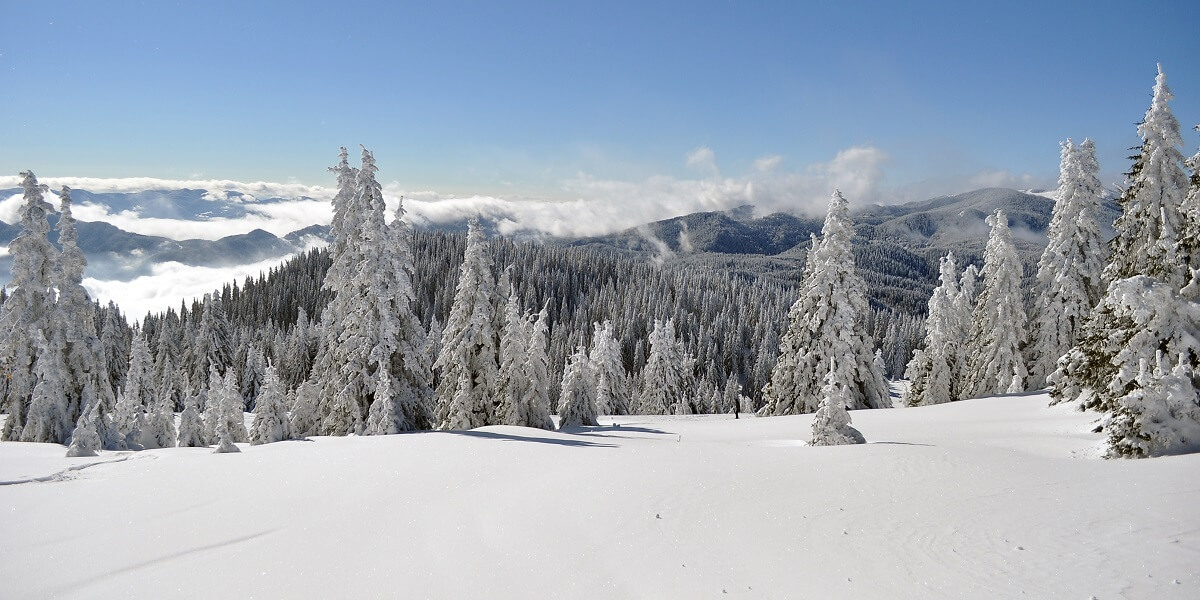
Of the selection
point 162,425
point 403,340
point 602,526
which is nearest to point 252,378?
point 162,425

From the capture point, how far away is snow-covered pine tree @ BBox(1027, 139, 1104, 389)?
98.2 ft

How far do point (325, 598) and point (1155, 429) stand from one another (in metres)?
16.4

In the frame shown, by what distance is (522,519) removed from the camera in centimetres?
931

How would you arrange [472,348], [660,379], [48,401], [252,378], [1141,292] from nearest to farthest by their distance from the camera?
[1141,292]
[48,401]
[472,348]
[660,379]
[252,378]

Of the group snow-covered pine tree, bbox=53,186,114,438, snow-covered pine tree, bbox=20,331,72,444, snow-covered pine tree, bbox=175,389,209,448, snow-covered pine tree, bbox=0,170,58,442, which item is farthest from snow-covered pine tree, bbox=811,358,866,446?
snow-covered pine tree, bbox=175,389,209,448

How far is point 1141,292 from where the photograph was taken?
1377 cm

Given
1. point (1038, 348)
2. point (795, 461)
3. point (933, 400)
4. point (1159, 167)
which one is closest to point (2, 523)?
point (795, 461)

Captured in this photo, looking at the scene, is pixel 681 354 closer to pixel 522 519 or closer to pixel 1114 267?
pixel 1114 267

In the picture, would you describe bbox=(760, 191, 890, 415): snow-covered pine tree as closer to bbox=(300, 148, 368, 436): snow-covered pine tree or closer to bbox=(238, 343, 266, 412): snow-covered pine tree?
bbox=(300, 148, 368, 436): snow-covered pine tree

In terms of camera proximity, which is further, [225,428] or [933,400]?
[933,400]

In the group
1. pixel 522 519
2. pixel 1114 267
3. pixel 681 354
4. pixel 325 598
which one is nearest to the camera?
pixel 325 598

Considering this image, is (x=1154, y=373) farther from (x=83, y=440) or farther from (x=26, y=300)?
(x=26, y=300)

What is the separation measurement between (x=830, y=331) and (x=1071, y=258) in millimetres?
13369

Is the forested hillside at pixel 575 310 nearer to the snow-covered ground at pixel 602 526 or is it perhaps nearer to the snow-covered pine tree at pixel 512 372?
the snow-covered pine tree at pixel 512 372
